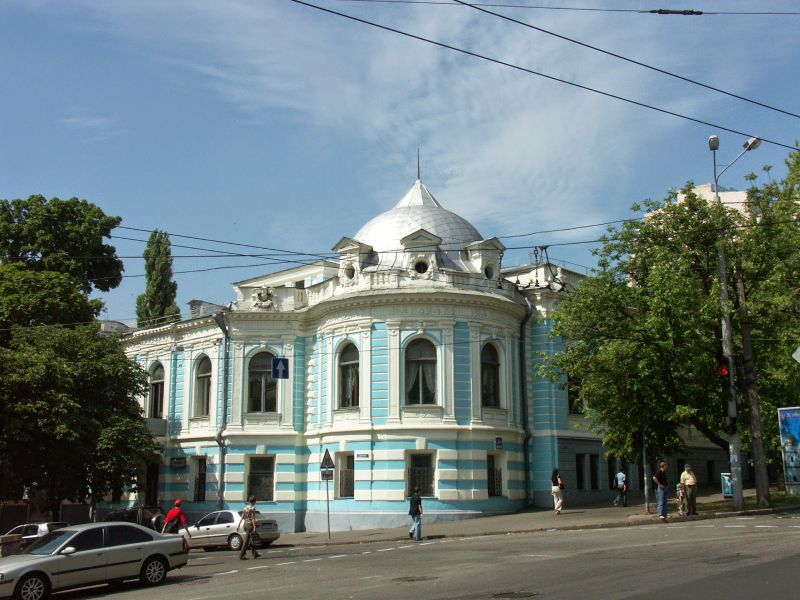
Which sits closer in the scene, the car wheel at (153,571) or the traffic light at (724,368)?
the car wheel at (153,571)

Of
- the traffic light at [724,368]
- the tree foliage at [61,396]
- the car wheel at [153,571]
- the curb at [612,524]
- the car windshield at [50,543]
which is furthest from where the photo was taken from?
the tree foliage at [61,396]

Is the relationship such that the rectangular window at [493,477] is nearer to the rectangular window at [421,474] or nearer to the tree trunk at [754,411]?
the rectangular window at [421,474]

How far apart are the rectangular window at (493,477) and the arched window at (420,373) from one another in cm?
325

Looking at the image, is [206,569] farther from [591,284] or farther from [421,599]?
[591,284]

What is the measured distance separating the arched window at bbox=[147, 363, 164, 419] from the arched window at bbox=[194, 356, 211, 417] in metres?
2.90

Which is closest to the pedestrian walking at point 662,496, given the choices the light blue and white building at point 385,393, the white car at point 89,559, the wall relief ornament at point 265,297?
the light blue and white building at point 385,393

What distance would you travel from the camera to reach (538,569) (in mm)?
14828

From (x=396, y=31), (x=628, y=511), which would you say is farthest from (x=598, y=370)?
(x=396, y=31)

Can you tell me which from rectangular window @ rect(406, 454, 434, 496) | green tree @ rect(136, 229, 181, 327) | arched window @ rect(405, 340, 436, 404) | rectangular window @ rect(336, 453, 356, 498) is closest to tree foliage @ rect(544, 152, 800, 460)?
arched window @ rect(405, 340, 436, 404)

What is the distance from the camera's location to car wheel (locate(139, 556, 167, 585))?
17516 millimetres

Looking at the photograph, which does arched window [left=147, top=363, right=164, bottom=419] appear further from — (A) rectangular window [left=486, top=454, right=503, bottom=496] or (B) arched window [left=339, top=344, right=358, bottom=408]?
(A) rectangular window [left=486, top=454, right=503, bottom=496]

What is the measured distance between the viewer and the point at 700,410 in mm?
27734

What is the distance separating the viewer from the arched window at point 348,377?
3303 cm

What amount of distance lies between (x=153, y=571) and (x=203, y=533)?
10740mm
